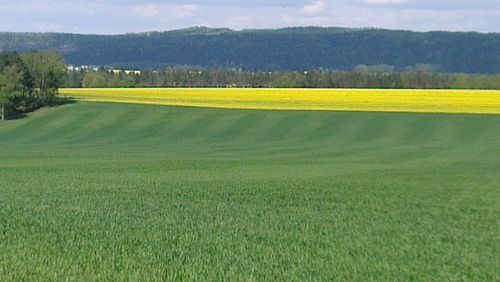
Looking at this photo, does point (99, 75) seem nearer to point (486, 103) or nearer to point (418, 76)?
point (418, 76)

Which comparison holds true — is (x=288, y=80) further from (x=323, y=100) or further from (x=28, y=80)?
(x=28, y=80)

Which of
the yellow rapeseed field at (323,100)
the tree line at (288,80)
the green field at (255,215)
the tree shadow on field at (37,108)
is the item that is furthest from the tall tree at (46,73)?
the green field at (255,215)

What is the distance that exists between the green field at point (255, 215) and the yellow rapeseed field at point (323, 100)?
2543 centimetres

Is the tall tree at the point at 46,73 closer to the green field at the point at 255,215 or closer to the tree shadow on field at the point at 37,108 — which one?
the tree shadow on field at the point at 37,108

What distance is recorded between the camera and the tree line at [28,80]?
253 ft

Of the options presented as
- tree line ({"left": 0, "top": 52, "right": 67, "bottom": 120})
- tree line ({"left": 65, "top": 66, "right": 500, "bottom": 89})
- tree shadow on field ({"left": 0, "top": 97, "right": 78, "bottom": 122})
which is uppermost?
tree line ({"left": 0, "top": 52, "right": 67, "bottom": 120})

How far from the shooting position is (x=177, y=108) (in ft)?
243

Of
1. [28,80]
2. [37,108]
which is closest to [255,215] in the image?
[37,108]

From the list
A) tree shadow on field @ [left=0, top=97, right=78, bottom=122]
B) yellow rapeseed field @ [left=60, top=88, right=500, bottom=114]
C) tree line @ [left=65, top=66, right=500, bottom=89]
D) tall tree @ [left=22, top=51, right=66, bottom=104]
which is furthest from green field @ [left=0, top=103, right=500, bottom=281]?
tree line @ [left=65, top=66, right=500, bottom=89]

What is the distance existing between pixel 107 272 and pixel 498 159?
32.5 metres

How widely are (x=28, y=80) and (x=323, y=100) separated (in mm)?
26608

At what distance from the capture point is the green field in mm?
11500

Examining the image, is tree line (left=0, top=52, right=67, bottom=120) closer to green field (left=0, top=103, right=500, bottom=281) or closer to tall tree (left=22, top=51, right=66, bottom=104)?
tall tree (left=22, top=51, right=66, bottom=104)

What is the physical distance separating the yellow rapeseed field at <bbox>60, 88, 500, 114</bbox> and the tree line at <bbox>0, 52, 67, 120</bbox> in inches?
132
